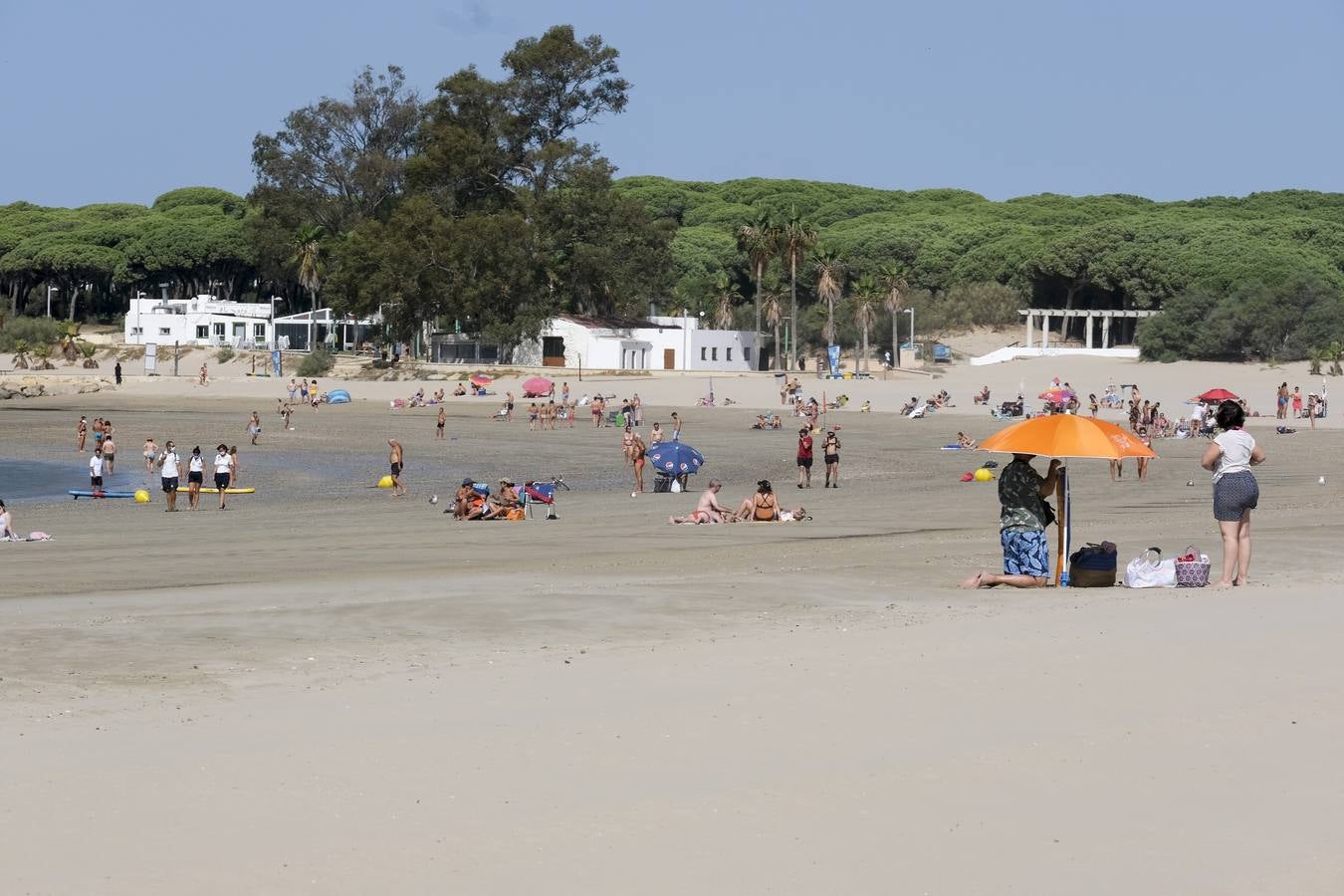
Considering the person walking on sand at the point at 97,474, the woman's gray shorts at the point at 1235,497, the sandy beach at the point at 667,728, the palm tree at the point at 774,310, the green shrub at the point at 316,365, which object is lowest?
the person walking on sand at the point at 97,474

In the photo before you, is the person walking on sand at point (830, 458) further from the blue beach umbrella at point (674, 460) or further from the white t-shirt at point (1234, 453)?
the white t-shirt at point (1234, 453)

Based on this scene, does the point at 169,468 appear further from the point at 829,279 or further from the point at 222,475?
the point at 829,279

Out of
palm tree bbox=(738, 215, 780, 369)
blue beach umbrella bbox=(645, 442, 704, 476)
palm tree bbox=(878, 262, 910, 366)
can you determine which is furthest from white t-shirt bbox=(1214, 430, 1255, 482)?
palm tree bbox=(878, 262, 910, 366)

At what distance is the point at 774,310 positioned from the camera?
78250 millimetres


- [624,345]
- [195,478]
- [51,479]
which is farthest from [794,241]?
[195,478]

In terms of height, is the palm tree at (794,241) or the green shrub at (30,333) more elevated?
the palm tree at (794,241)

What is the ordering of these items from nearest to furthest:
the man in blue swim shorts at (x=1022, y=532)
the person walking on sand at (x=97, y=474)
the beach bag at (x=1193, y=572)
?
the beach bag at (x=1193, y=572)
the man in blue swim shorts at (x=1022, y=532)
the person walking on sand at (x=97, y=474)

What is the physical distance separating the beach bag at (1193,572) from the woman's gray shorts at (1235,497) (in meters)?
0.33

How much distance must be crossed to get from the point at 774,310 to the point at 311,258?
25.1m

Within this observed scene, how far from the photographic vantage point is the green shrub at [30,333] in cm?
8875

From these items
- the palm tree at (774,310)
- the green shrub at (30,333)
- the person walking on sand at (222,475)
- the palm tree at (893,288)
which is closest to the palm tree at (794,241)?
the palm tree at (774,310)

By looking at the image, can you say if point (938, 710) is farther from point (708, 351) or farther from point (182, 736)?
point (708, 351)

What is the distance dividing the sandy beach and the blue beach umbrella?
39.6ft

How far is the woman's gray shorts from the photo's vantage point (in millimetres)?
11594
